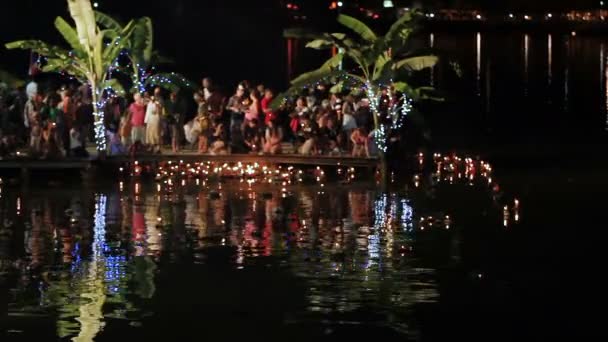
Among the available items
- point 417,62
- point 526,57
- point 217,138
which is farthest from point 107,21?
point 526,57

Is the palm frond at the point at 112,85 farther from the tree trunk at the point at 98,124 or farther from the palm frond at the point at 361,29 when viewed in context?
the palm frond at the point at 361,29

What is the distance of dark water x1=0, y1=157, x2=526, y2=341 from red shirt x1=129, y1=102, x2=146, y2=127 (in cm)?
618

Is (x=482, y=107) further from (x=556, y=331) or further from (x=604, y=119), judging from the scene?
(x=556, y=331)

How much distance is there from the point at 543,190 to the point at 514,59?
76041 mm

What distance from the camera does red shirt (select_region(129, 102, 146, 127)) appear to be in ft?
108

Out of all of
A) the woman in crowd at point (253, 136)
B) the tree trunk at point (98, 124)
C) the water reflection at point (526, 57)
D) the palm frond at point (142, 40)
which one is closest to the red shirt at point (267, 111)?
the woman in crowd at point (253, 136)

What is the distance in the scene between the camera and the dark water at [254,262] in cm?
1448

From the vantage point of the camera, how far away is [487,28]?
128m

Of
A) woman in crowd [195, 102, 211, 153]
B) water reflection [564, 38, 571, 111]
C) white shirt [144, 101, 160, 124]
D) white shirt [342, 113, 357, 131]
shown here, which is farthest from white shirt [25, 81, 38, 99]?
water reflection [564, 38, 571, 111]

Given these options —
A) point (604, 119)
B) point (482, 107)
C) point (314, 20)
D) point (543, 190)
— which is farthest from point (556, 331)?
point (314, 20)

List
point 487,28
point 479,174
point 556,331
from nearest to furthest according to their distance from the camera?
1. point 556,331
2. point 479,174
3. point 487,28

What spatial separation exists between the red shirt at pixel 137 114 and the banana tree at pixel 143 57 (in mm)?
1490

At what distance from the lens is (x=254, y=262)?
59.0ft

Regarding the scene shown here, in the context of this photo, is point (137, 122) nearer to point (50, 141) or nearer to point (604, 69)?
point (50, 141)
